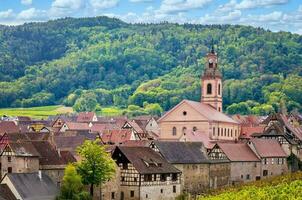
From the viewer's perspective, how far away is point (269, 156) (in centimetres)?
9694

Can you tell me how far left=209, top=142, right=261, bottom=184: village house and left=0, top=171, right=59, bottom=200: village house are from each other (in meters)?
25.1

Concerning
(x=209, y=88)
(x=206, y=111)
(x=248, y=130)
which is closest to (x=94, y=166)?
(x=206, y=111)

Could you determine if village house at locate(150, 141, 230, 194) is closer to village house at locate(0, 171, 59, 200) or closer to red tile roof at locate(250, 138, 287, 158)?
red tile roof at locate(250, 138, 287, 158)

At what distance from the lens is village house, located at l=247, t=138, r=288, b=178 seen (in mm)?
96625

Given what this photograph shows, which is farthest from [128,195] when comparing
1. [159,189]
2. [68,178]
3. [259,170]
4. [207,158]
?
[259,170]

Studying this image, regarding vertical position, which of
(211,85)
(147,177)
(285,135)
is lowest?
(147,177)

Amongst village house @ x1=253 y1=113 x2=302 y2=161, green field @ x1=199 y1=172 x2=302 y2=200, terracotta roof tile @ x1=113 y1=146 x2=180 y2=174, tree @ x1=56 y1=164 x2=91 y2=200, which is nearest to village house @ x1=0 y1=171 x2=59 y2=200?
tree @ x1=56 y1=164 x2=91 y2=200

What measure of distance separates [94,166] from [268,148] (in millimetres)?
31783

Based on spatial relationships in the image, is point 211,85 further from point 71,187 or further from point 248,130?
point 71,187

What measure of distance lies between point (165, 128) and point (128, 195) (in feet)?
120

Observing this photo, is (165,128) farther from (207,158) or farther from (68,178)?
(68,178)

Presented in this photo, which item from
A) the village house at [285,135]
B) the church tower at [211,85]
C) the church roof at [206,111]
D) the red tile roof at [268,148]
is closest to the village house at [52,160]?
the red tile roof at [268,148]

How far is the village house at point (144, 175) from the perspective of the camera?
7641 centimetres

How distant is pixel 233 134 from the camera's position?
11756cm
